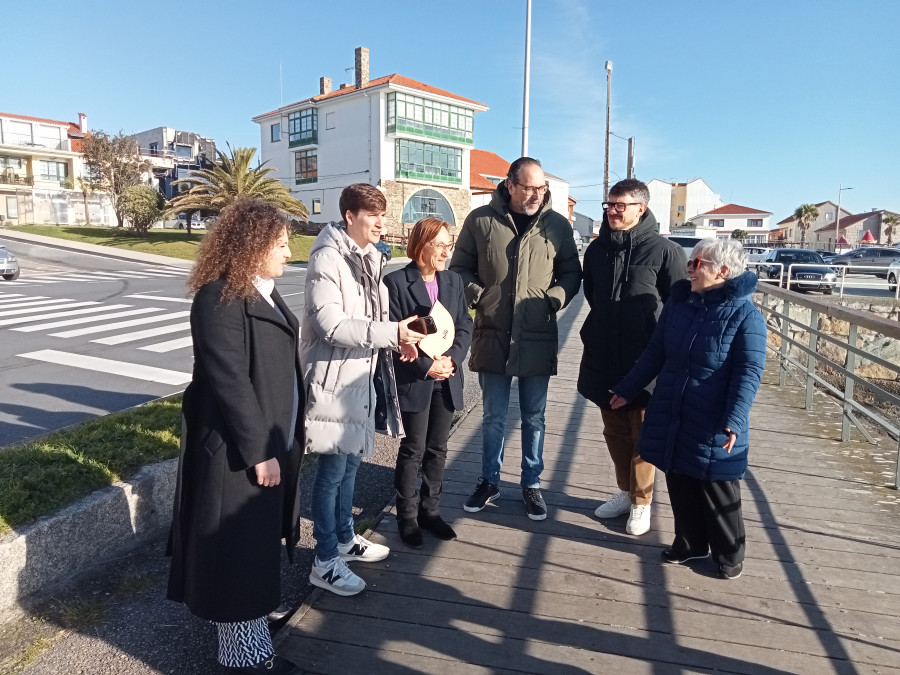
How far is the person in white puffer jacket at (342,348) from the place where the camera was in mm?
2822

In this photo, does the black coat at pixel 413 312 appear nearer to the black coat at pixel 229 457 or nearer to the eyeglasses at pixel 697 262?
the black coat at pixel 229 457

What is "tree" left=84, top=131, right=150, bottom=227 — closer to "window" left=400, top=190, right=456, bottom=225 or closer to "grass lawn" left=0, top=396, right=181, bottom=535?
"window" left=400, top=190, right=456, bottom=225

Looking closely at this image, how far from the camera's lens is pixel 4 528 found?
2.84 metres

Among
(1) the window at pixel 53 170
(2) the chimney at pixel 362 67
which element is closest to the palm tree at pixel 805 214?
(2) the chimney at pixel 362 67

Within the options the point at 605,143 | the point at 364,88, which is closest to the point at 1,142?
the point at 364,88

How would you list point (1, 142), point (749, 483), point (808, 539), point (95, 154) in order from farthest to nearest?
point (1, 142) < point (95, 154) < point (749, 483) < point (808, 539)

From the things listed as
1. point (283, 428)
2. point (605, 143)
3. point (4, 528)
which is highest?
point (605, 143)

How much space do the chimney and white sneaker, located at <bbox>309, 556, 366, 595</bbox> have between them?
4824cm

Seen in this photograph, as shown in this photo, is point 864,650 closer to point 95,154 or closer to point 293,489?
point 293,489

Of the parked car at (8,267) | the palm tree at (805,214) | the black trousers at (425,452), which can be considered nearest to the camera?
the black trousers at (425,452)

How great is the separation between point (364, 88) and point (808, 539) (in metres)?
46.1

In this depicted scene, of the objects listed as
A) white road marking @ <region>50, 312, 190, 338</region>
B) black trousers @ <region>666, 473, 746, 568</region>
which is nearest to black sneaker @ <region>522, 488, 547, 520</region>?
black trousers @ <region>666, 473, 746, 568</region>

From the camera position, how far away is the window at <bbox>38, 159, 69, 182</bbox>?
54.6m

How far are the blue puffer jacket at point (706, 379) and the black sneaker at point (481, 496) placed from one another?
3.39 feet
